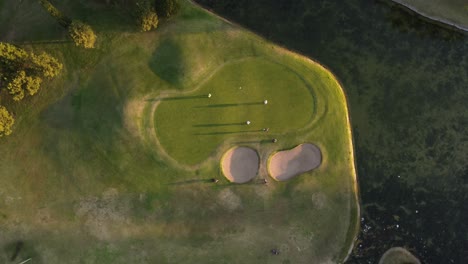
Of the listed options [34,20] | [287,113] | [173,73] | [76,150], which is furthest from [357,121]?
[34,20]

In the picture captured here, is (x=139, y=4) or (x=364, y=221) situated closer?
(x=139, y=4)

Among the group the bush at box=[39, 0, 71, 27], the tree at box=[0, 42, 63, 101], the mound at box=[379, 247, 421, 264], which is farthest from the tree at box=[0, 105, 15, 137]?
the mound at box=[379, 247, 421, 264]

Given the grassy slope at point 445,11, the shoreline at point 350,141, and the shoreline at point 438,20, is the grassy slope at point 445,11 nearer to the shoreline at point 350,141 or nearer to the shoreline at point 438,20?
the shoreline at point 438,20

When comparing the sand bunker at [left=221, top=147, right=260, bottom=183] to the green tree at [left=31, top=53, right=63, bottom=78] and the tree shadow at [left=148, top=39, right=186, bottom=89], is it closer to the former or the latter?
the tree shadow at [left=148, top=39, right=186, bottom=89]

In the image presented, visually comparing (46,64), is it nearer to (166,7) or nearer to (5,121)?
(5,121)

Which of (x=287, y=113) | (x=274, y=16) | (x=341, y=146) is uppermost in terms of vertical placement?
(x=274, y=16)

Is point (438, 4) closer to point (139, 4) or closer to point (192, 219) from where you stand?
point (139, 4)

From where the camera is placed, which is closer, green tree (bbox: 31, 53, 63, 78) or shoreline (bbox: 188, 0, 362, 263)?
green tree (bbox: 31, 53, 63, 78)
